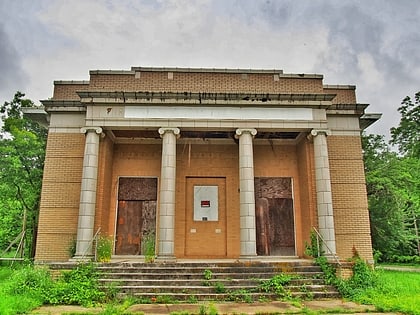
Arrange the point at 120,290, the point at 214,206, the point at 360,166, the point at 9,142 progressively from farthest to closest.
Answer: the point at 9,142
the point at 214,206
the point at 360,166
the point at 120,290

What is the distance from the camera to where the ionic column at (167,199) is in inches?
447

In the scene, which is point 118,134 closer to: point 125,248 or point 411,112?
point 125,248

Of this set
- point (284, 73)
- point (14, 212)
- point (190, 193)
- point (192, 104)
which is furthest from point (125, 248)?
point (14, 212)

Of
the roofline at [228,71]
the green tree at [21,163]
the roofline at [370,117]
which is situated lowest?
the green tree at [21,163]

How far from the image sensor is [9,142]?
51.4ft

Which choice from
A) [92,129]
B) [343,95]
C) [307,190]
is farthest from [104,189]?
[343,95]

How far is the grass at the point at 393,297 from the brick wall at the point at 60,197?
9.74 metres

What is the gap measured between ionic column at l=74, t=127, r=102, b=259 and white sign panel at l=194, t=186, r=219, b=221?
4305 millimetres

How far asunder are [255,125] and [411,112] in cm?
858

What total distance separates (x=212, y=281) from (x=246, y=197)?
318cm

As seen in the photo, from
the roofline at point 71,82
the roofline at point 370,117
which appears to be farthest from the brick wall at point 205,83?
the roofline at point 370,117

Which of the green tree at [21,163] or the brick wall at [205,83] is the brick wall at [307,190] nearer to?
the brick wall at [205,83]

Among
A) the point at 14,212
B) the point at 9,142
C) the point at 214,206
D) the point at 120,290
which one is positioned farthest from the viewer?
the point at 14,212

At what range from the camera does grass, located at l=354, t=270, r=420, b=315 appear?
8039mm
